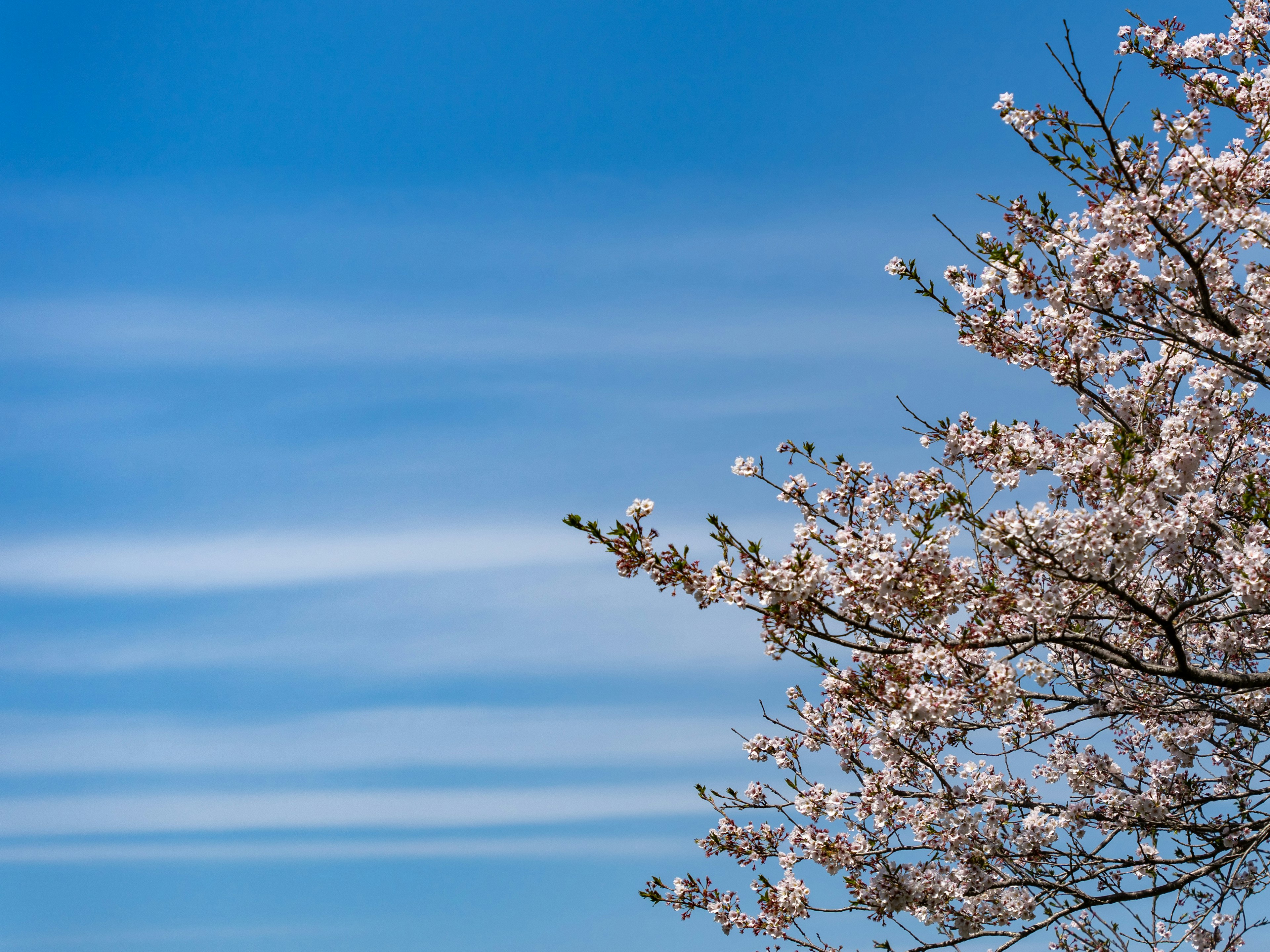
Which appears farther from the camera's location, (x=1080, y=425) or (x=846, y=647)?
(x=1080, y=425)

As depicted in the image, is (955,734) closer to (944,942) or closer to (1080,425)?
(944,942)

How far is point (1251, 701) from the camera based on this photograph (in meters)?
9.36

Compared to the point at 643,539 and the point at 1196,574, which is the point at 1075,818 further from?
the point at 643,539

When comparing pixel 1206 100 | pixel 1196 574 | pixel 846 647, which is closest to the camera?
pixel 846 647

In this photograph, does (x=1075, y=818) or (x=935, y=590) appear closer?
(x=935, y=590)

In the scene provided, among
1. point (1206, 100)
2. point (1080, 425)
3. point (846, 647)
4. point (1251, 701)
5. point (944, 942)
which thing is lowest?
point (944, 942)

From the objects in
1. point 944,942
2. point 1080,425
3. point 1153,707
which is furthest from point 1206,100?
point 944,942

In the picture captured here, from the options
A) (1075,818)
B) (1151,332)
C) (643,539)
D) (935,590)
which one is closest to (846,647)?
(935,590)

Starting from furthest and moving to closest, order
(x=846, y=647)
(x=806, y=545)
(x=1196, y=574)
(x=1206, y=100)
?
(x=1206, y=100) → (x=1196, y=574) → (x=846, y=647) → (x=806, y=545)

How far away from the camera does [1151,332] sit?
8.93 m

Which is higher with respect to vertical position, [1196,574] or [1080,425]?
[1080,425]

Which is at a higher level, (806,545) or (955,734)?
(806,545)

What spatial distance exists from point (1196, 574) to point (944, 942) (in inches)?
138

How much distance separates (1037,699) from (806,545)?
11.1ft
